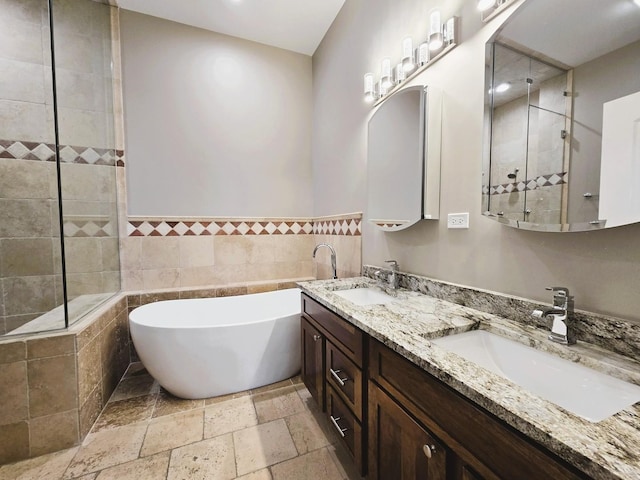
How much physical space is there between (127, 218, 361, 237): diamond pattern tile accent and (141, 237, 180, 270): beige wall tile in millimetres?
53

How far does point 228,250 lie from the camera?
266cm

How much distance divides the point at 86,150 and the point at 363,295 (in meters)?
2.34

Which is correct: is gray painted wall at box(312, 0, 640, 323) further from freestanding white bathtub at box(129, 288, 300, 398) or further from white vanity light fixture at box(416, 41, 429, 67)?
freestanding white bathtub at box(129, 288, 300, 398)

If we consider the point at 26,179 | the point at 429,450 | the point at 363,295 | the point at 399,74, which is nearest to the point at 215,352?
the point at 363,295

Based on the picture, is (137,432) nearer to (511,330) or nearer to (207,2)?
(511,330)

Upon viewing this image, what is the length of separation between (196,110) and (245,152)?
1.80 feet

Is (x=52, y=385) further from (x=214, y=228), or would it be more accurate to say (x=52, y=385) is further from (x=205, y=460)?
(x=214, y=228)

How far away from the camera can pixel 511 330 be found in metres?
0.92

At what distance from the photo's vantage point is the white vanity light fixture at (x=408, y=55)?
1.51 metres

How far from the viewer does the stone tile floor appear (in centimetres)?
130

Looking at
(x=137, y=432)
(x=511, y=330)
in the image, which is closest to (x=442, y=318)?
(x=511, y=330)

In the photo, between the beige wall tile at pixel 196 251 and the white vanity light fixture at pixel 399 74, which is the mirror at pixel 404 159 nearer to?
the white vanity light fixture at pixel 399 74

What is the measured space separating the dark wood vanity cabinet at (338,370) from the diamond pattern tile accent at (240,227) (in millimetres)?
871

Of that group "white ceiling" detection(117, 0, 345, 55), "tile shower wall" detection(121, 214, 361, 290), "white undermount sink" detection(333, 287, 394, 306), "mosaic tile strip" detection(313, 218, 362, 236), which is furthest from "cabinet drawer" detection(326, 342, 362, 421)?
"white ceiling" detection(117, 0, 345, 55)
